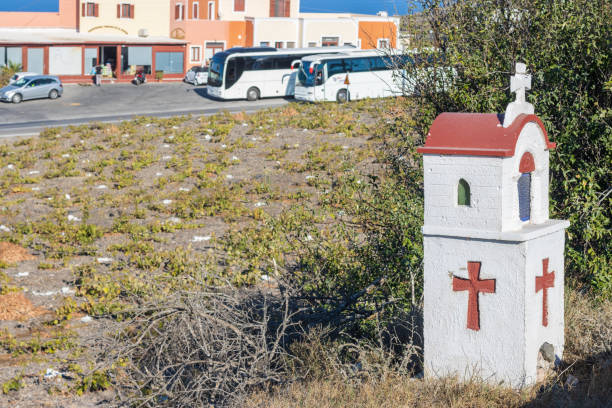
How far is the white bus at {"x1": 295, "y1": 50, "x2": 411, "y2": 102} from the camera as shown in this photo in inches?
1560

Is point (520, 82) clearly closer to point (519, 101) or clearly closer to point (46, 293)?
point (519, 101)

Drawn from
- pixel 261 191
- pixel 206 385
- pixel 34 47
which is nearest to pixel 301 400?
pixel 206 385

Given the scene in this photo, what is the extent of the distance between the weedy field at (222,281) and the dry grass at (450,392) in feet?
0.07

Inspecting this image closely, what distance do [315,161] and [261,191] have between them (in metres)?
2.60

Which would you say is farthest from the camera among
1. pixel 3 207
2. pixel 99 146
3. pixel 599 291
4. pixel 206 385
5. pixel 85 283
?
pixel 99 146

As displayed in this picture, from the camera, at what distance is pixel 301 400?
21.4 feet

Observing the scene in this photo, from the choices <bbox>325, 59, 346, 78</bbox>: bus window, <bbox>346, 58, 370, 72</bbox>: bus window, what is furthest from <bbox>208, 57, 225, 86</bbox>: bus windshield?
<bbox>346, 58, 370, 72</bbox>: bus window

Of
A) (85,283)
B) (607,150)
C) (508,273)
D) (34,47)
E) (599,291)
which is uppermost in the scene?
(34,47)

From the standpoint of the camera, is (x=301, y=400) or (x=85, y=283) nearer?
(x=301, y=400)

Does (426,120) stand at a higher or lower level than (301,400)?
higher

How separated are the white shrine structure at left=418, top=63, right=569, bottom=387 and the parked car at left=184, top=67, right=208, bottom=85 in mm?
46580

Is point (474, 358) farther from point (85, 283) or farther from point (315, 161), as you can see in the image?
point (315, 161)

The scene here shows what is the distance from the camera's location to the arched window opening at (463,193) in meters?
6.53

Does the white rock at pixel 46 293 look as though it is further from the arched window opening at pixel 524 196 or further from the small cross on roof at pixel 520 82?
the small cross on roof at pixel 520 82
